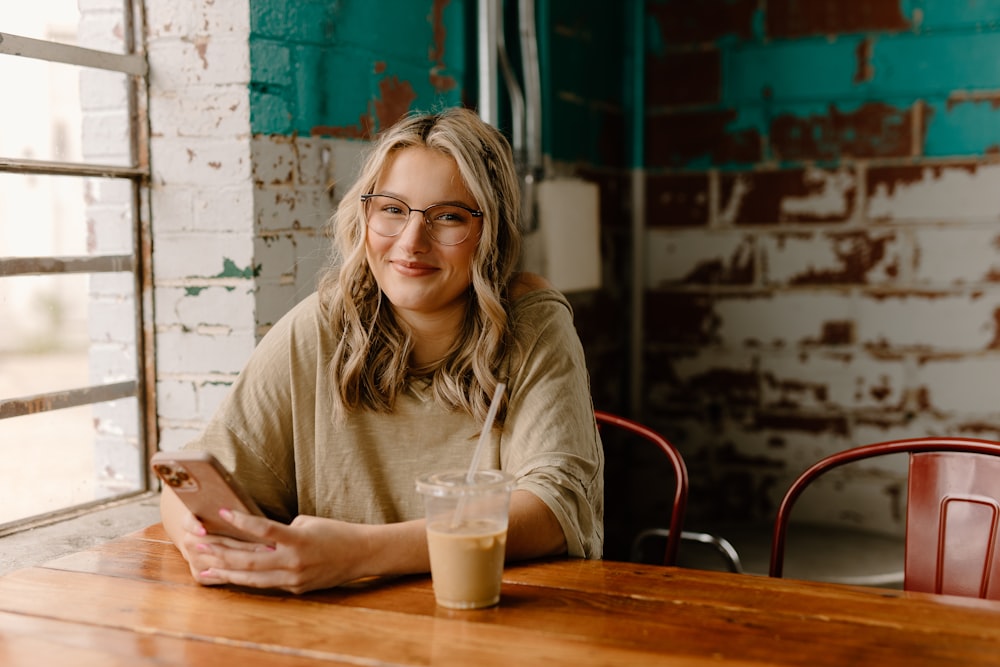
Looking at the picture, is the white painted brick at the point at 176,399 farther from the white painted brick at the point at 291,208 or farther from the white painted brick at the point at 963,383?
the white painted brick at the point at 963,383

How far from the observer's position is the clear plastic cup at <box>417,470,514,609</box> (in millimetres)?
1175

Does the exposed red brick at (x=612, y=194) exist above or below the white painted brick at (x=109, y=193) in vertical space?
above

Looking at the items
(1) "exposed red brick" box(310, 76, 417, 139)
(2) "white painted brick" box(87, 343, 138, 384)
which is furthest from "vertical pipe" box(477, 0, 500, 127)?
(2) "white painted brick" box(87, 343, 138, 384)

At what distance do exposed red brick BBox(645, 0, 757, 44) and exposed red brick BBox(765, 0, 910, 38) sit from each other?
7 centimetres

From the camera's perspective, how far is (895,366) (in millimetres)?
2883

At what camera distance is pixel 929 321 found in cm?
284

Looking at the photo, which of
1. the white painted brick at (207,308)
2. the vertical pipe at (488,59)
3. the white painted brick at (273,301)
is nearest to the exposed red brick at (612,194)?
the vertical pipe at (488,59)

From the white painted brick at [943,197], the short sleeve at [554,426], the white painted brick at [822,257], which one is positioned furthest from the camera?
the white painted brick at [822,257]

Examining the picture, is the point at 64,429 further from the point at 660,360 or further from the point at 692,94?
the point at 692,94

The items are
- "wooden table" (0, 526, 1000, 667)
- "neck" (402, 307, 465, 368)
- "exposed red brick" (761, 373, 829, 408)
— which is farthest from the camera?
"exposed red brick" (761, 373, 829, 408)

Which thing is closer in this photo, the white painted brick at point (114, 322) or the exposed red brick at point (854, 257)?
the white painted brick at point (114, 322)

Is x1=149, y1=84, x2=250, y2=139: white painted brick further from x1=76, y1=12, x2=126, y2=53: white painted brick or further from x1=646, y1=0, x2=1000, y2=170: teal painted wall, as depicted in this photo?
x1=646, y1=0, x2=1000, y2=170: teal painted wall

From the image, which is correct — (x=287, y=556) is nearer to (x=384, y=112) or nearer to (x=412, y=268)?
(x=412, y=268)

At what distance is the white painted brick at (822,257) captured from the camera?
9.39 ft
